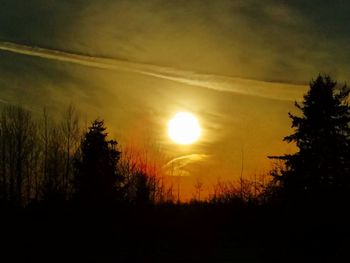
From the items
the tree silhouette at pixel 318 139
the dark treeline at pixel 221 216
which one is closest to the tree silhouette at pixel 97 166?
the dark treeline at pixel 221 216

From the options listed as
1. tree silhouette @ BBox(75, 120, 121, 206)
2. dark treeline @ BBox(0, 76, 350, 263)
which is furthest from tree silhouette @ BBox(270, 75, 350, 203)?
tree silhouette @ BBox(75, 120, 121, 206)

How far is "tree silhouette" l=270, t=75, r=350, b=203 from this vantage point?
115ft

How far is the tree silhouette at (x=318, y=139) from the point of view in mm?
35125

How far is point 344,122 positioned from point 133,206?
15591 millimetres

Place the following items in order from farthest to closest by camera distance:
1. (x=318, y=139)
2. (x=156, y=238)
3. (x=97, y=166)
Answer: (x=97, y=166) → (x=318, y=139) → (x=156, y=238)

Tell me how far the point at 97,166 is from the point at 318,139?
18943mm

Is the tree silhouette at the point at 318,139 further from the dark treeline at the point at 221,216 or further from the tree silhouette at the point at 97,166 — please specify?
the tree silhouette at the point at 97,166

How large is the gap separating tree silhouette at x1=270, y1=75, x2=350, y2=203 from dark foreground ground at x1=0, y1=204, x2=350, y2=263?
12.6 feet

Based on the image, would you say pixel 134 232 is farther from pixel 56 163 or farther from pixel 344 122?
pixel 56 163

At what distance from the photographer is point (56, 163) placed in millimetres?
65688

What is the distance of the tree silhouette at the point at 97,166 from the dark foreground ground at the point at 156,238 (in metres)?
10.3

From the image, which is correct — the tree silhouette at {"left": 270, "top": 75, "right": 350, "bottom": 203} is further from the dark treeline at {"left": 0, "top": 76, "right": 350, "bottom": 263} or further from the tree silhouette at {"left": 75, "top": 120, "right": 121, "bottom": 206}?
the tree silhouette at {"left": 75, "top": 120, "right": 121, "bottom": 206}

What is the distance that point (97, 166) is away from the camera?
45938 millimetres

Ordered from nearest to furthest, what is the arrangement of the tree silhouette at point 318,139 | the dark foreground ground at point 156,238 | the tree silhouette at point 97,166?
1. the dark foreground ground at point 156,238
2. the tree silhouette at point 318,139
3. the tree silhouette at point 97,166
